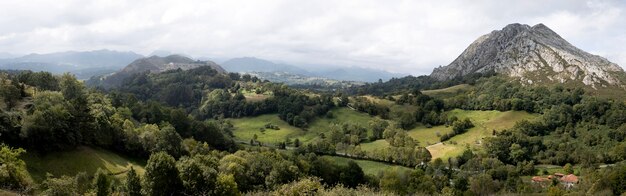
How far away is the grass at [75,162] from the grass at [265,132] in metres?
83.4

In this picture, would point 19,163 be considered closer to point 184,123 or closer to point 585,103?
point 184,123

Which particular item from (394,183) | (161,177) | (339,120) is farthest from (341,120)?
(161,177)

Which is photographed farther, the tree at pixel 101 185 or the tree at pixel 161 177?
the tree at pixel 161 177

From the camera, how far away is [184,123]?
122 metres

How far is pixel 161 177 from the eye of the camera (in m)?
55.3

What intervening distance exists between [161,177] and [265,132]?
115644 millimetres

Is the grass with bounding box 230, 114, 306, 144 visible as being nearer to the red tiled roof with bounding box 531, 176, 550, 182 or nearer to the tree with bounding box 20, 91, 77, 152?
the red tiled roof with bounding box 531, 176, 550, 182

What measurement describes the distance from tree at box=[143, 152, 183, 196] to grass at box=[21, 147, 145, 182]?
1567cm

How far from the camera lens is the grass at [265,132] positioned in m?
163

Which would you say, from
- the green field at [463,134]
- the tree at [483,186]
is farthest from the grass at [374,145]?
the tree at [483,186]

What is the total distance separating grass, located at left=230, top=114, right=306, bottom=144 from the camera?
163 m

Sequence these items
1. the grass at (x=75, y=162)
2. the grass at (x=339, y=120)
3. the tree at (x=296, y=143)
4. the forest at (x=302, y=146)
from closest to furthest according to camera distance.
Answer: the forest at (x=302, y=146)
the grass at (x=75, y=162)
the tree at (x=296, y=143)
the grass at (x=339, y=120)

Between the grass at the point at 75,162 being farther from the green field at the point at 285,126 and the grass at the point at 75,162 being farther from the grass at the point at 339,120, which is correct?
the grass at the point at 339,120

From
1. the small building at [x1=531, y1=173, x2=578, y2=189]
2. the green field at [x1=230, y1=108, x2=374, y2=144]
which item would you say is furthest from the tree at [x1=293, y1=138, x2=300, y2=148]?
the small building at [x1=531, y1=173, x2=578, y2=189]
